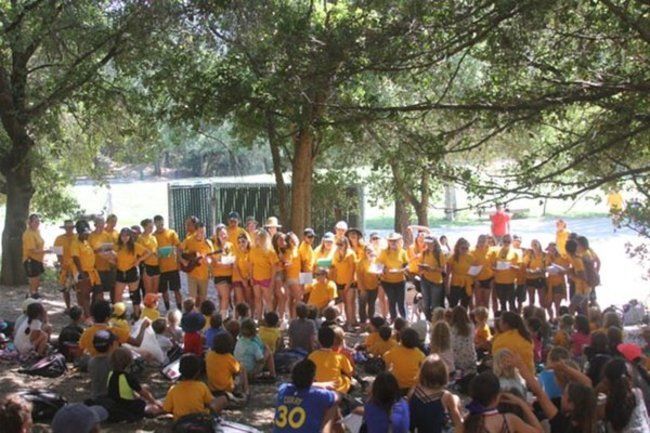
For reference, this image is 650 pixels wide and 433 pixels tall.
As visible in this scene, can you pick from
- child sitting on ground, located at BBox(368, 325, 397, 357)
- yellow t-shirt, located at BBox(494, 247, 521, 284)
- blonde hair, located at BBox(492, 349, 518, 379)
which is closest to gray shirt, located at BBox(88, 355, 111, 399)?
child sitting on ground, located at BBox(368, 325, 397, 357)

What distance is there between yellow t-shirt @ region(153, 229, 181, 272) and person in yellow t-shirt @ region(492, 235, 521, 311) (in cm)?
533

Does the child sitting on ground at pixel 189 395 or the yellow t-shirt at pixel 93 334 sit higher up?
the yellow t-shirt at pixel 93 334

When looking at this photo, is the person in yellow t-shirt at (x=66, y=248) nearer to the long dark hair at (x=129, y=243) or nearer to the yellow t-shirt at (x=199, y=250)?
the long dark hair at (x=129, y=243)

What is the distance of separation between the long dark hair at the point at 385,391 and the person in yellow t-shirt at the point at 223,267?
7.42 m

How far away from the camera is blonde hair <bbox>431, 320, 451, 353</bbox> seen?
30.7 ft

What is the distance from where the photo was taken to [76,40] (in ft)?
48.4

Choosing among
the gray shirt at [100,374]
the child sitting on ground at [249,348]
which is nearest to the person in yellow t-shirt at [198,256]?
the child sitting on ground at [249,348]

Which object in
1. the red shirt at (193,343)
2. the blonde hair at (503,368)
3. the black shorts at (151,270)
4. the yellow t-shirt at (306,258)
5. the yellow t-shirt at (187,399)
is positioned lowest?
the yellow t-shirt at (187,399)

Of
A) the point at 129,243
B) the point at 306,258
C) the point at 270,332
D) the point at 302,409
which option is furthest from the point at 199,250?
the point at 302,409

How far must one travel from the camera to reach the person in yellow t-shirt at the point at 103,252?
1380 centimetres

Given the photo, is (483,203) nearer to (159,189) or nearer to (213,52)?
(213,52)

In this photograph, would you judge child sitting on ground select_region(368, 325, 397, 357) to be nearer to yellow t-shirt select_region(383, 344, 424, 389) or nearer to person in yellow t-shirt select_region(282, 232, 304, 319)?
yellow t-shirt select_region(383, 344, 424, 389)

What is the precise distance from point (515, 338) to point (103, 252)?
750cm

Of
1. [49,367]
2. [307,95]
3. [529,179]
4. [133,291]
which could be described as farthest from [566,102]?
[133,291]
